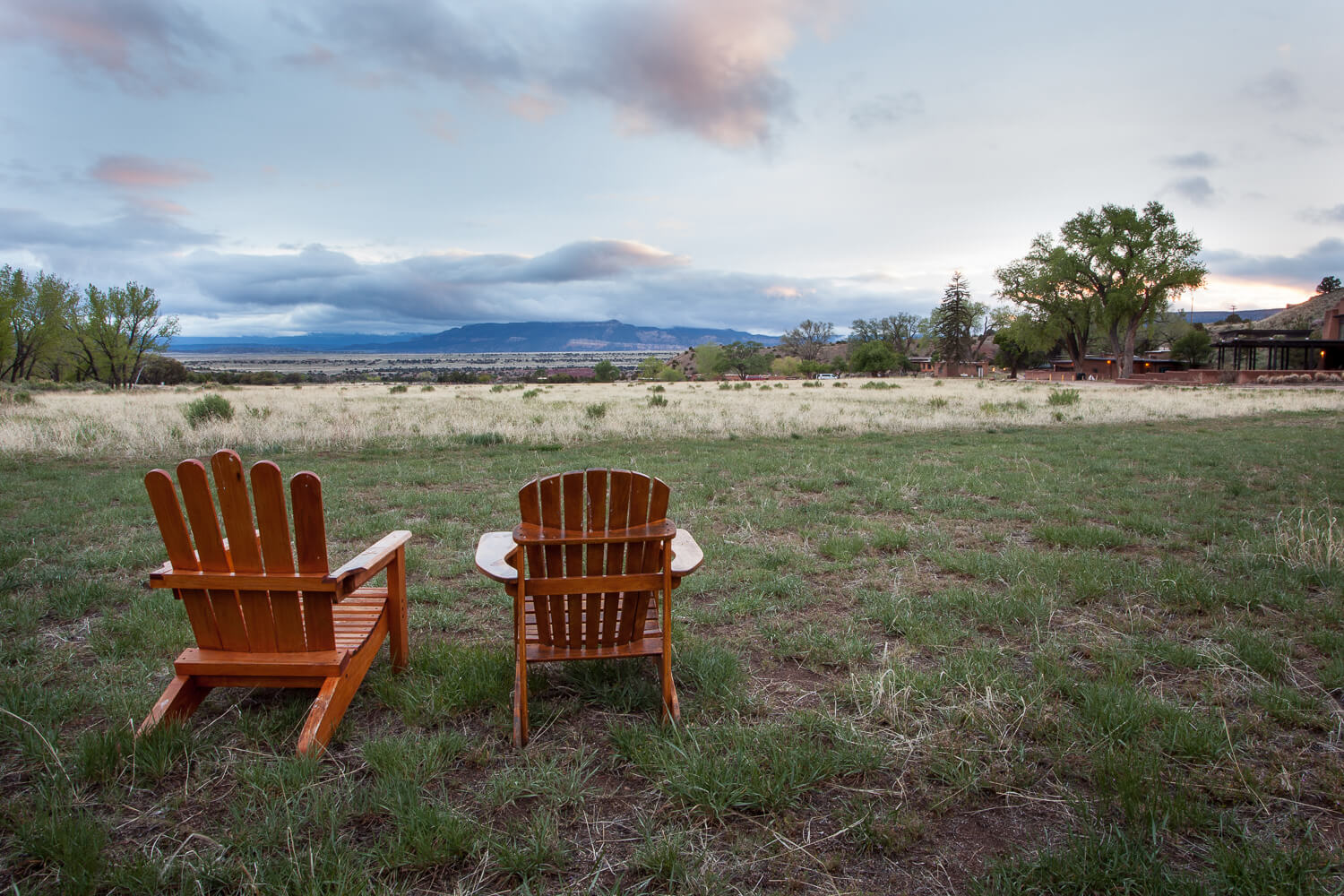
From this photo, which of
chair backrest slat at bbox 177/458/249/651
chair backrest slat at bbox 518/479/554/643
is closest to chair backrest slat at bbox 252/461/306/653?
chair backrest slat at bbox 177/458/249/651

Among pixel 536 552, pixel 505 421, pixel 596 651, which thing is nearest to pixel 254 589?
pixel 536 552

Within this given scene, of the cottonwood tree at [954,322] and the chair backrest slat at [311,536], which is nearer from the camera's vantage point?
the chair backrest slat at [311,536]

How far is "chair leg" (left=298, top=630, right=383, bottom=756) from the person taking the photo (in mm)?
2693

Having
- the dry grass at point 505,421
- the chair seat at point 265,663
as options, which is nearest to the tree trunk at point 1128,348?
the dry grass at point 505,421

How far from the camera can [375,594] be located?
371 centimetres

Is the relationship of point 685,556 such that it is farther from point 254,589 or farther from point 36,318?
point 36,318

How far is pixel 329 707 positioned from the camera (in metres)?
2.79

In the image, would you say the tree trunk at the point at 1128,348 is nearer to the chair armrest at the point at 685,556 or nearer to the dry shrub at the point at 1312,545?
the dry shrub at the point at 1312,545

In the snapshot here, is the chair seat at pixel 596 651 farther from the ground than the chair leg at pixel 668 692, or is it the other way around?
the chair seat at pixel 596 651

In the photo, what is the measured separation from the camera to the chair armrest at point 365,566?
9.09 ft

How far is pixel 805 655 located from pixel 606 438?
10.2m

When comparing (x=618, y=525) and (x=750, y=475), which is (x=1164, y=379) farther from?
(x=618, y=525)

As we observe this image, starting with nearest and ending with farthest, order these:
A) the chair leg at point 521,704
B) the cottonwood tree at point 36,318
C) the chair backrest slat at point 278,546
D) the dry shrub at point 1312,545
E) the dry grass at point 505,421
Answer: the chair backrest slat at point 278,546 → the chair leg at point 521,704 → the dry shrub at point 1312,545 → the dry grass at point 505,421 → the cottonwood tree at point 36,318

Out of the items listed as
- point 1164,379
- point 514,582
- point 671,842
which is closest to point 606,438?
point 514,582
